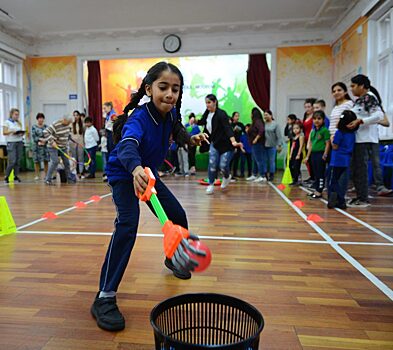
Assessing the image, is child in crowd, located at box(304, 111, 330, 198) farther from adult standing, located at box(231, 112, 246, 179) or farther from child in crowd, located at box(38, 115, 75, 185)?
child in crowd, located at box(38, 115, 75, 185)

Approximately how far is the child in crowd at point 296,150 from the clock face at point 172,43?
6041 millimetres

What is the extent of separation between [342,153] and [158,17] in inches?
316

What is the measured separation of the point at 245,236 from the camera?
3.41 metres

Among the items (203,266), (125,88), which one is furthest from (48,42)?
(203,266)

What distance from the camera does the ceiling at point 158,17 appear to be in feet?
31.4

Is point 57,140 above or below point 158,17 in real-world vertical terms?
below

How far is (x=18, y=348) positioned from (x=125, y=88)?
12.7m

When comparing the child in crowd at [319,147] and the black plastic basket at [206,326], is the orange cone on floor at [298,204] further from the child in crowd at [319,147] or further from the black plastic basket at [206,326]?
the black plastic basket at [206,326]

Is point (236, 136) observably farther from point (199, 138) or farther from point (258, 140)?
point (199, 138)

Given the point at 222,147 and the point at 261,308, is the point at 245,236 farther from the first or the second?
the point at 222,147

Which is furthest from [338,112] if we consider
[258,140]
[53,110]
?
[53,110]

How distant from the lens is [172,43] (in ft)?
39.1

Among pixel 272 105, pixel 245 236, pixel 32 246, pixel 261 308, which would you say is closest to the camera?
pixel 261 308

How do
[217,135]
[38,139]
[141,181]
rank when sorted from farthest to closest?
[38,139]
[217,135]
[141,181]
